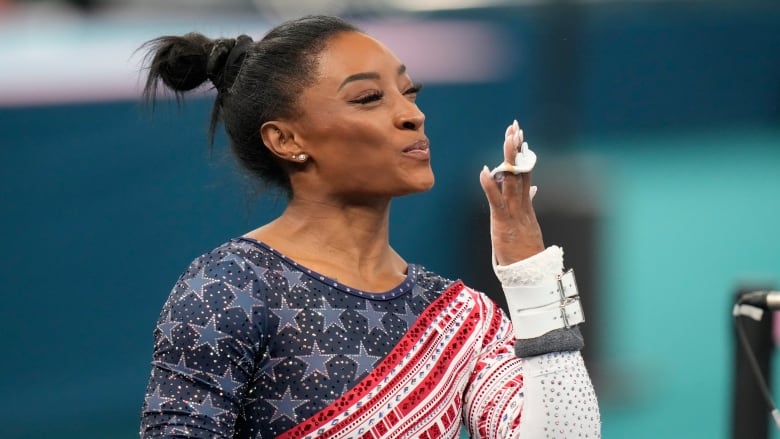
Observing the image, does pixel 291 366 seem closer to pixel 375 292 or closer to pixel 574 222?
pixel 375 292

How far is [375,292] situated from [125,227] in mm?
2128

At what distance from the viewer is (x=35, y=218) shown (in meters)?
3.74

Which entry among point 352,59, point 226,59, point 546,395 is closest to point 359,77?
point 352,59

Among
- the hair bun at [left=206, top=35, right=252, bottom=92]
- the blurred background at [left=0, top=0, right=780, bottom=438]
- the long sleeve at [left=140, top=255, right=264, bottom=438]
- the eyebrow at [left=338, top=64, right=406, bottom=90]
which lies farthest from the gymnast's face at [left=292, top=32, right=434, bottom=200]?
the blurred background at [left=0, top=0, right=780, bottom=438]

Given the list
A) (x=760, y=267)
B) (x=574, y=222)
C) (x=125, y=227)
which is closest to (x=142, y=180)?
(x=125, y=227)

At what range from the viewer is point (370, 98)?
6.14ft

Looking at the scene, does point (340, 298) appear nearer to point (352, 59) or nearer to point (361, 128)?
point (361, 128)

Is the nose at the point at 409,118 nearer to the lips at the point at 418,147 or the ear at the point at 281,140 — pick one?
the lips at the point at 418,147

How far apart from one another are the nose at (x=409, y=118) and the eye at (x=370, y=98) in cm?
4

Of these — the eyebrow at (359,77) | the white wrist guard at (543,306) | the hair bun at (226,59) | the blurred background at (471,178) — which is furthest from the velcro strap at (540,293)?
the blurred background at (471,178)

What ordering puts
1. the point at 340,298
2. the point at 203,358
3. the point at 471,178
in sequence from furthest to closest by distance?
the point at 471,178 → the point at 340,298 → the point at 203,358

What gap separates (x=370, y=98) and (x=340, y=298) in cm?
30

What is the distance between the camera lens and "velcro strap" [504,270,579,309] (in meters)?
1.73

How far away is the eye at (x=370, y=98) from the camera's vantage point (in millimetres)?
1862
